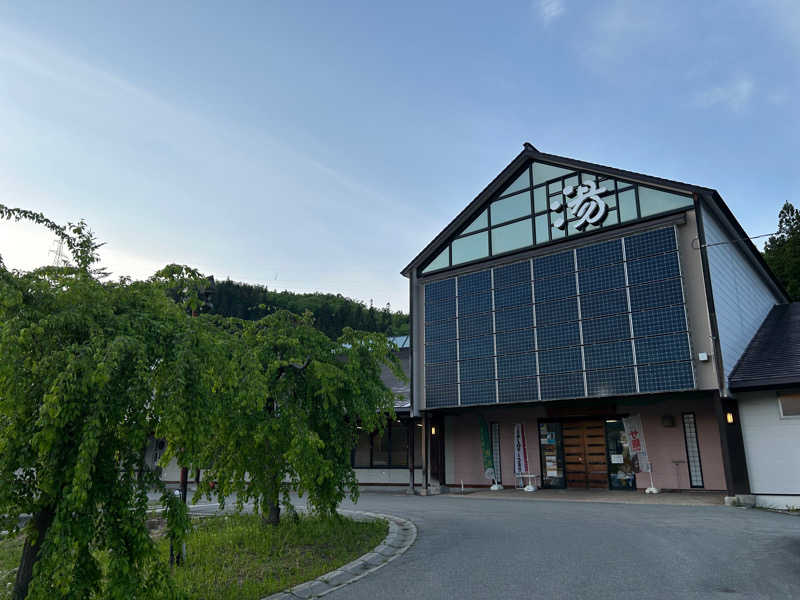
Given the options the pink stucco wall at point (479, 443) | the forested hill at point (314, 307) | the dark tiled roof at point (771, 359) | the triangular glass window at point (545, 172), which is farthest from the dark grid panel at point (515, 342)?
the forested hill at point (314, 307)

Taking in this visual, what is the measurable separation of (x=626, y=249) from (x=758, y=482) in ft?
21.6

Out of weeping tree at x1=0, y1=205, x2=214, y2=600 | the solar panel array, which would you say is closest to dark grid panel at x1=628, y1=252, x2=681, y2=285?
the solar panel array

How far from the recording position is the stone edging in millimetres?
5770

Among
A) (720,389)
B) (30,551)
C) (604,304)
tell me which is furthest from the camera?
(604,304)

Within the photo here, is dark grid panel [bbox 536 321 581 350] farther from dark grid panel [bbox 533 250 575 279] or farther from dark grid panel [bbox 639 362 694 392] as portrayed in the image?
dark grid panel [bbox 639 362 694 392]

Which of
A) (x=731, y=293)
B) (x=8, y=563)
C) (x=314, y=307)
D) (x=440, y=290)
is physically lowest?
(x=8, y=563)

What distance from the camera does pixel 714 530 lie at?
9000 mm

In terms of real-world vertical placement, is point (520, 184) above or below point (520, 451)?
above

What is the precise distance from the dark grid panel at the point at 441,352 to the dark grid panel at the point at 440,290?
5.37 feet

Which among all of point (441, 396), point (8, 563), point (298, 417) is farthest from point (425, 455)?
point (8, 563)

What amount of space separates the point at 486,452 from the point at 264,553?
43.0 feet

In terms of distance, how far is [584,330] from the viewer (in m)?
15.4

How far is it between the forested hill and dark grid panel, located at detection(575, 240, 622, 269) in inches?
1343

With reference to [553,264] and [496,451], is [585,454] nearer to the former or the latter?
[496,451]
